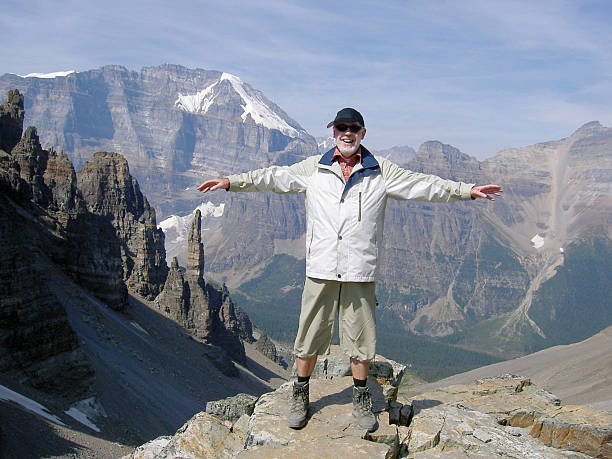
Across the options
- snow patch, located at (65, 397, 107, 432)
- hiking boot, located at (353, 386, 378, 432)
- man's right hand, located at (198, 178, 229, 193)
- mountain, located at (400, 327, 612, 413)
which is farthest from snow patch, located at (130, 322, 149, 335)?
hiking boot, located at (353, 386, 378, 432)

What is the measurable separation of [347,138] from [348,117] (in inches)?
16.4

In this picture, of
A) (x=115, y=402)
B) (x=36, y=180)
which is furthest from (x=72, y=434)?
(x=36, y=180)

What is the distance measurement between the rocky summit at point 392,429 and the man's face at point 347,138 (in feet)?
17.6

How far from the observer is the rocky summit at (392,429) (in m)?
9.86

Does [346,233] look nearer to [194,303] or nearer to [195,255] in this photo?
[194,303]

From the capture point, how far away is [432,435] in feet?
35.6

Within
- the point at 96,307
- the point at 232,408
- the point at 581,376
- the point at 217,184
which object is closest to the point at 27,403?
the point at 232,408

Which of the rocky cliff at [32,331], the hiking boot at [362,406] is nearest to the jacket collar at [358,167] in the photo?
the hiking boot at [362,406]

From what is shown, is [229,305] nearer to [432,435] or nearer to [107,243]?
[107,243]

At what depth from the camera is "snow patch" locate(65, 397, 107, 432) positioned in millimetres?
29141

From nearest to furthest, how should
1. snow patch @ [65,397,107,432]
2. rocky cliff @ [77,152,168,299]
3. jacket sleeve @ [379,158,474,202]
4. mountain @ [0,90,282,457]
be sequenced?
jacket sleeve @ [379,158,474,202], snow patch @ [65,397,107,432], mountain @ [0,90,282,457], rocky cliff @ [77,152,168,299]

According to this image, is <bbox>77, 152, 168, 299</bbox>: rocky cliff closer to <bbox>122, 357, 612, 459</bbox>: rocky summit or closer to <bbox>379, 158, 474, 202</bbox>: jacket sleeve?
<bbox>122, 357, 612, 459</bbox>: rocky summit

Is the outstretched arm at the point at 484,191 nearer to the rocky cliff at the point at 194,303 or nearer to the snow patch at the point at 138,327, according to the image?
the snow patch at the point at 138,327

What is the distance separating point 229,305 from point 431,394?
92.2m
